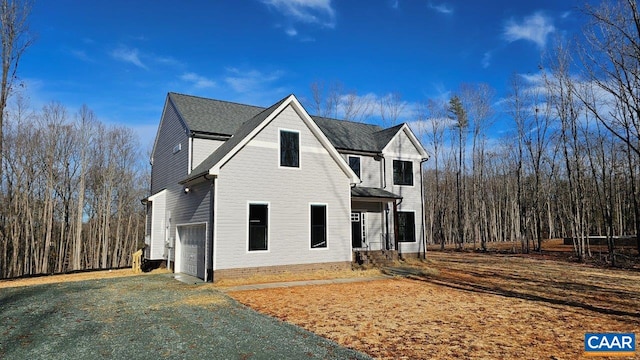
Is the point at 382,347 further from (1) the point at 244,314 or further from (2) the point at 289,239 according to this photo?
(2) the point at 289,239

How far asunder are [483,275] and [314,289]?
787 cm

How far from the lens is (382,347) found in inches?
236

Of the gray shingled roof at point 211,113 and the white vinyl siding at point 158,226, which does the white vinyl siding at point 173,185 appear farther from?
the gray shingled roof at point 211,113

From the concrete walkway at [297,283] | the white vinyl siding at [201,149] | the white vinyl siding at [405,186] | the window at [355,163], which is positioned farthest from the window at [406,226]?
the white vinyl siding at [201,149]

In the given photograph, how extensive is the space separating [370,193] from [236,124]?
7.57m

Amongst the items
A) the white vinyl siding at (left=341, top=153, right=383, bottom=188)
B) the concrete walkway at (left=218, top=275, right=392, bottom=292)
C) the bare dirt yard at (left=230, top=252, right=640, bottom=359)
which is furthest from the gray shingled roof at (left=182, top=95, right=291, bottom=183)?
the white vinyl siding at (left=341, top=153, right=383, bottom=188)

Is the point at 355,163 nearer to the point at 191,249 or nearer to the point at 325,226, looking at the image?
the point at 325,226

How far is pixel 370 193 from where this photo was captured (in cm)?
1898

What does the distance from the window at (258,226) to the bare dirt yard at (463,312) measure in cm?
261

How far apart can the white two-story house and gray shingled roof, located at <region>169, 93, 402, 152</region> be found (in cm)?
8

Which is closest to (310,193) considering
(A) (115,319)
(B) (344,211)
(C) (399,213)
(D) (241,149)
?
(B) (344,211)

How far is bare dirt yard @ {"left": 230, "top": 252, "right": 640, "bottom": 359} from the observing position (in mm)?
6051

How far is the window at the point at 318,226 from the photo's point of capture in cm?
1545

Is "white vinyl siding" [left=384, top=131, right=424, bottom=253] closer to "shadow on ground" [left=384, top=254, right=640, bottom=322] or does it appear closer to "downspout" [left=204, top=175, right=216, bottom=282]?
"shadow on ground" [left=384, top=254, right=640, bottom=322]
